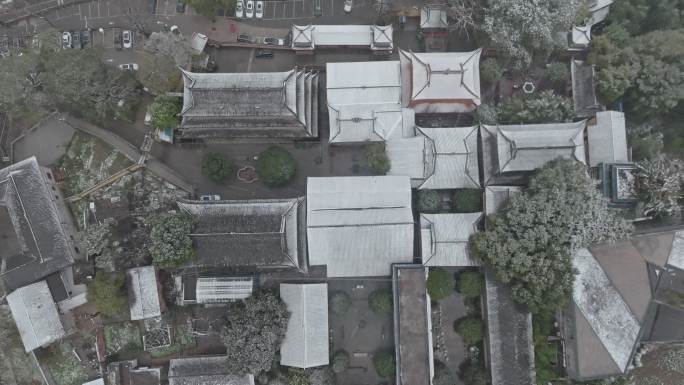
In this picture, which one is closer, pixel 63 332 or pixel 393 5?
pixel 63 332

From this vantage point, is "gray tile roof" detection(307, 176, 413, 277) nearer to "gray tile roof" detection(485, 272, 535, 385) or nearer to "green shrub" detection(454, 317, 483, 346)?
"green shrub" detection(454, 317, 483, 346)

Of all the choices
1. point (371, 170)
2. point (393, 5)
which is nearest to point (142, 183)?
point (371, 170)

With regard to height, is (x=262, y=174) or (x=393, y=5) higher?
(x=393, y=5)

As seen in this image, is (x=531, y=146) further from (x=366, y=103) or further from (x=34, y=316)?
(x=34, y=316)

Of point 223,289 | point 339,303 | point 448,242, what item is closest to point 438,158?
point 448,242

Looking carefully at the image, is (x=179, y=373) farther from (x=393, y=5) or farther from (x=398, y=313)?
(x=393, y=5)

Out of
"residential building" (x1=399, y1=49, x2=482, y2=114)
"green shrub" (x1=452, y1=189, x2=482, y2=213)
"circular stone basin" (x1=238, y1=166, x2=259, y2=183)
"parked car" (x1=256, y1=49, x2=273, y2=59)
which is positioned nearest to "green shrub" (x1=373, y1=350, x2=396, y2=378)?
"green shrub" (x1=452, y1=189, x2=482, y2=213)

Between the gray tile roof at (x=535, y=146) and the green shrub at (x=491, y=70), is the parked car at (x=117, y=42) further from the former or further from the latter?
the gray tile roof at (x=535, y=146)
